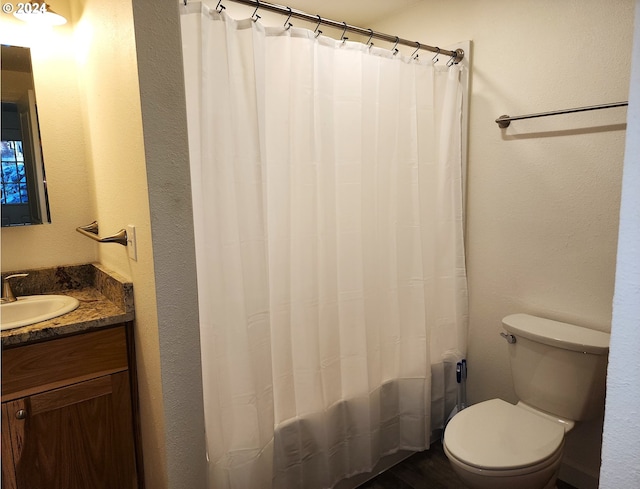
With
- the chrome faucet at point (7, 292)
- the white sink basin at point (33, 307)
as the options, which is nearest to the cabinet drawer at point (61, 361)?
the white sink basin at point (33, 307)

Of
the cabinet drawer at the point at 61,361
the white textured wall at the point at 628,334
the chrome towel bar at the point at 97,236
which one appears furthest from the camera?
the chrome towel bar at the point at 97,236

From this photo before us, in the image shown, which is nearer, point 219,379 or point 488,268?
point 219,379

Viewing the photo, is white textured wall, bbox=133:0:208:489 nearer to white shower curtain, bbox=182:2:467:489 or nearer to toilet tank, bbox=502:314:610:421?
white shower curtain, bbox=182:2:467:489

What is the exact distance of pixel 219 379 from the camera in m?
1.38

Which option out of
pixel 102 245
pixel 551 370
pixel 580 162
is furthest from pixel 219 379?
pixel 580 162

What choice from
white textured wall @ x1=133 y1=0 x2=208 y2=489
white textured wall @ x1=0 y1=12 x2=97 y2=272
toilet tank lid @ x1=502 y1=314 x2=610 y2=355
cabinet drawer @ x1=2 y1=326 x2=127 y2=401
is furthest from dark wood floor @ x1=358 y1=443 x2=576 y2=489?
white textured wall @ x1=0 y1=12 x2=97 y2=272

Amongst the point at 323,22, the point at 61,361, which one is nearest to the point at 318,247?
the point at 323,22

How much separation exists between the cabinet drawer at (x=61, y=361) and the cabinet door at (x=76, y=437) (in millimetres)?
29

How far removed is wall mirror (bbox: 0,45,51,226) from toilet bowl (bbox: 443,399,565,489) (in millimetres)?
2025

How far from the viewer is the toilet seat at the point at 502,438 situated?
1.38 m

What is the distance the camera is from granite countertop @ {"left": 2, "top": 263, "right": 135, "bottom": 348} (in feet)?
4.24

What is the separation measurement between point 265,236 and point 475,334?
1382mm

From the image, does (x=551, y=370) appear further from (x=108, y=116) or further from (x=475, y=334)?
(x=108, y=116)

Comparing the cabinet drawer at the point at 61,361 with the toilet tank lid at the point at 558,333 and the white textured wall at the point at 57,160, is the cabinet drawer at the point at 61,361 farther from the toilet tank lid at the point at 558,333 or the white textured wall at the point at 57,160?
the toilet tank lid at the point at 558,333
